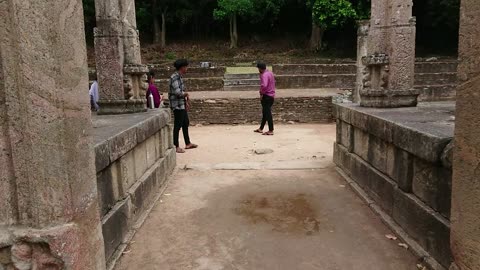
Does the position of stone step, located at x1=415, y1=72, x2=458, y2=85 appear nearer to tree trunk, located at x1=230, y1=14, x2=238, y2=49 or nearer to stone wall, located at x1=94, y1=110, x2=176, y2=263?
stone wall, located at x1=94, y1=110, x2=176, y2=263

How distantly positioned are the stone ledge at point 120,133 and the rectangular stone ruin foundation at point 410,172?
2.44m

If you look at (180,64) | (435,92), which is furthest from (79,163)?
(435,92)

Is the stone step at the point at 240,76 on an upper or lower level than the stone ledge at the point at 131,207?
upper

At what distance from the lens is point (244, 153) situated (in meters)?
7.80

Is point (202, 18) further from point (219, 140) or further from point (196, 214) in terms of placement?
point (196, 214)

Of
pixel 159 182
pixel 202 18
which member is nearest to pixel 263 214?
pixel 159 182

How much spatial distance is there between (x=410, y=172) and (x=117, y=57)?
13.1 feet

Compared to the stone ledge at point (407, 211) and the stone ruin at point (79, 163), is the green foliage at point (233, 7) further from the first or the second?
the stone ruin at point (79, 163)

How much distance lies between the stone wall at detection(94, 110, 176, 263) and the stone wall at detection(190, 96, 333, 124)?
20.4 feet

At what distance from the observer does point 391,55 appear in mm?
5461

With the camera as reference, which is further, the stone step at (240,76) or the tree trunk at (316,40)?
the tree trunk at (316,40)

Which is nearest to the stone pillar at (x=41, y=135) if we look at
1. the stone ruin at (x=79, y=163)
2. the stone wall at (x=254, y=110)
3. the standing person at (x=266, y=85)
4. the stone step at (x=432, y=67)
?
the stone ruin at (x=79, y=163)

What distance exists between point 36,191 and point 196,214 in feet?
8.70

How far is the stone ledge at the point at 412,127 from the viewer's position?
3051 mm
